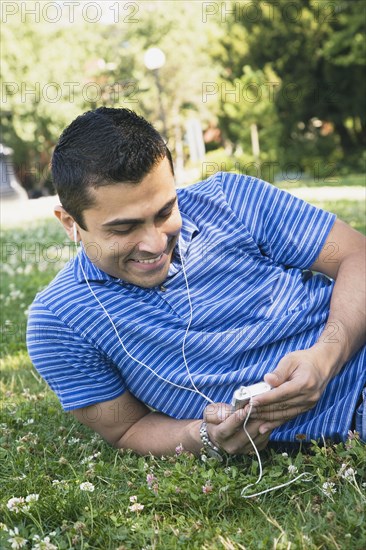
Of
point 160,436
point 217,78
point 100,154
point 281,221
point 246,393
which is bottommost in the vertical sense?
point 217,78

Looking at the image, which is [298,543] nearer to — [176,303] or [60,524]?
[60,524]

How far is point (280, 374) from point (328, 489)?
42 centimetres

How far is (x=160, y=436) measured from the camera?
3076 millimetres

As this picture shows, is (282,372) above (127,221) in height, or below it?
below

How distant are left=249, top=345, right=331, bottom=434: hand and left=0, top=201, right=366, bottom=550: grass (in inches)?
6.0

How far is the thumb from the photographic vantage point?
2.66 meters

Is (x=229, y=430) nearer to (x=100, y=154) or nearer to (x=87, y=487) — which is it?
(x=87, y=487)

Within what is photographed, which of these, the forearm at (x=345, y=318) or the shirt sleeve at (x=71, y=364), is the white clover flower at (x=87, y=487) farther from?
the forearm at (x=345, y=318)

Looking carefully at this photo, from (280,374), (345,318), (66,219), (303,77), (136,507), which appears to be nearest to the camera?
(136,507)

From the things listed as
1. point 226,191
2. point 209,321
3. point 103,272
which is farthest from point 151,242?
point 226,191

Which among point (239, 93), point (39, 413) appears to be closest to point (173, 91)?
point (239, 93)

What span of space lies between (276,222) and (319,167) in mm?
23049

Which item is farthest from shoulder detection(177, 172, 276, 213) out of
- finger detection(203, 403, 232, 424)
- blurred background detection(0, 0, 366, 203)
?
blurred background detection(0, 0, 366, 203)

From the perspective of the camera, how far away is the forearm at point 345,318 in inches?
113
